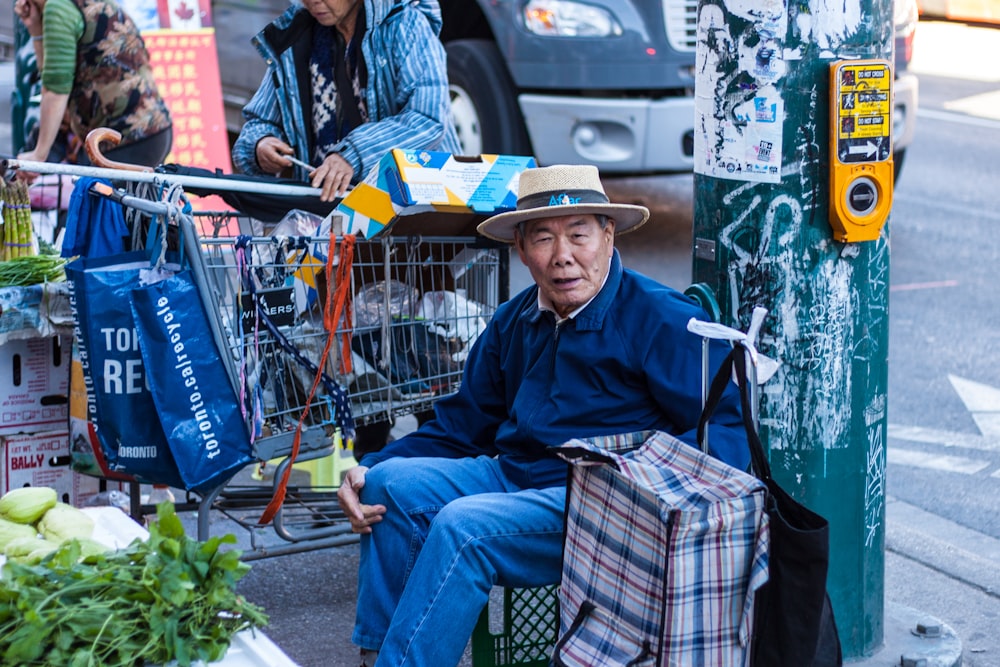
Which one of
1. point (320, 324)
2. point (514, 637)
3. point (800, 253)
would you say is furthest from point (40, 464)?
point (800, 253)

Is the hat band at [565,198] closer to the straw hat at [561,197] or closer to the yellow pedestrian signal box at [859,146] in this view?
the straw hat at [561,197]

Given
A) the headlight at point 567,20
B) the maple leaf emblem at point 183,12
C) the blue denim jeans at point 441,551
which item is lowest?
the blue denim jeans at point 441,551

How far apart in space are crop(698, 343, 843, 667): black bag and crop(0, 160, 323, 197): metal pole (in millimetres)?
1963

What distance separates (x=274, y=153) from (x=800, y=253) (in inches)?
78.0

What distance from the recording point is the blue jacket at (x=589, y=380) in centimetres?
305

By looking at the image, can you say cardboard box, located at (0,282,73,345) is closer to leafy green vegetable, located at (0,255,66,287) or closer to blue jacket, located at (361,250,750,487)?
leafy green vegetable, located at (0,255,66,287)

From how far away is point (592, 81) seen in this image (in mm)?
8195

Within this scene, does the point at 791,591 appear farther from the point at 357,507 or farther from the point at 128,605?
the point at 128,605

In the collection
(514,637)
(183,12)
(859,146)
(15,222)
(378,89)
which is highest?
(183,12)

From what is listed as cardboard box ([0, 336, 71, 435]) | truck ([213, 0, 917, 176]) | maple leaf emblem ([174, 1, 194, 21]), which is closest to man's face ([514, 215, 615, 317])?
cardboard box ([0, 336, 71, 435])

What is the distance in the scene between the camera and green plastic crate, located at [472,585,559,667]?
126 inches

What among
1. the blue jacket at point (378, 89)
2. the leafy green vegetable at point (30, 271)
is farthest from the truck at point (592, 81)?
the leafy green vegetable at point (30, 271)

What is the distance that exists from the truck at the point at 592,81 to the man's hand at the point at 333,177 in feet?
13.0

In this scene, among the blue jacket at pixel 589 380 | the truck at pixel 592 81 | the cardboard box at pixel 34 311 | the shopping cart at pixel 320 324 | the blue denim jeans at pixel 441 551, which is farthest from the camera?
the truck at pixel 592 81
